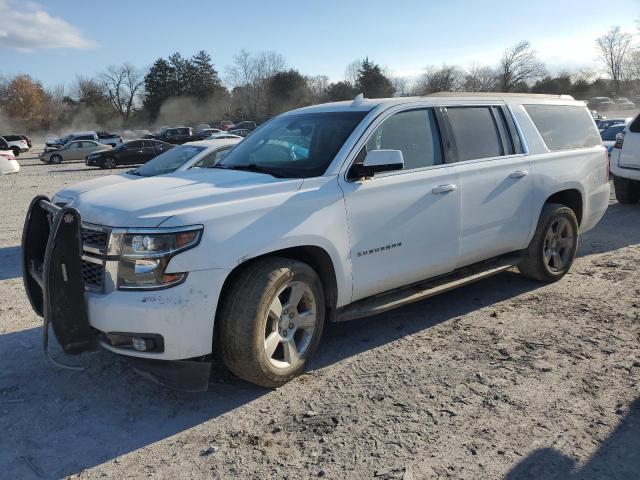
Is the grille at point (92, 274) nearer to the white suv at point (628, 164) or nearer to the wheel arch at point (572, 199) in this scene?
the wheel arch at point (572, 199)

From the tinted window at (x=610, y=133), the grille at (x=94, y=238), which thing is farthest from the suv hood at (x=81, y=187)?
the tinted window at (x=610, y=133)

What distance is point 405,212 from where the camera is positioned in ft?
14.1

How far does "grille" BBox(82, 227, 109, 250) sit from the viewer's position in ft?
11.1

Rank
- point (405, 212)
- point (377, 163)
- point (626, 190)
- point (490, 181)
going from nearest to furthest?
point (377, 163)
point (405, 212)
point (490, 181)
point (626, 190)

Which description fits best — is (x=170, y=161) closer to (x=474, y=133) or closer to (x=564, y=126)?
(x=474, y=133)

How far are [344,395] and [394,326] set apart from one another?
53.6 inches

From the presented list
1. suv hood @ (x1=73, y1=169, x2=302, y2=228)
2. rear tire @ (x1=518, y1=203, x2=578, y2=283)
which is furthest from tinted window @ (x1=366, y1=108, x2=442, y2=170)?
rear tire @ (x1=518, y1=203, x2=578, y2=283)

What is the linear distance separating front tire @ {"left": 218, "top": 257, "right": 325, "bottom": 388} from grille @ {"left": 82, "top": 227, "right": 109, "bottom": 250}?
83 cm

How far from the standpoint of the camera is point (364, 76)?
6975cm

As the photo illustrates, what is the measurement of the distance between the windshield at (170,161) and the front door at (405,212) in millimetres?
5254

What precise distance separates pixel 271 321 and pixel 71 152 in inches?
1325

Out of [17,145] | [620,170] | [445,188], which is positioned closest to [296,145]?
[445,188]

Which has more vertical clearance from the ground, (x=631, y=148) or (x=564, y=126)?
(x=564, y=126)

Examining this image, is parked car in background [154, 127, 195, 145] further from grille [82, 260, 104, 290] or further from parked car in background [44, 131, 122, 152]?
grille [82, 260, 104, 290]
